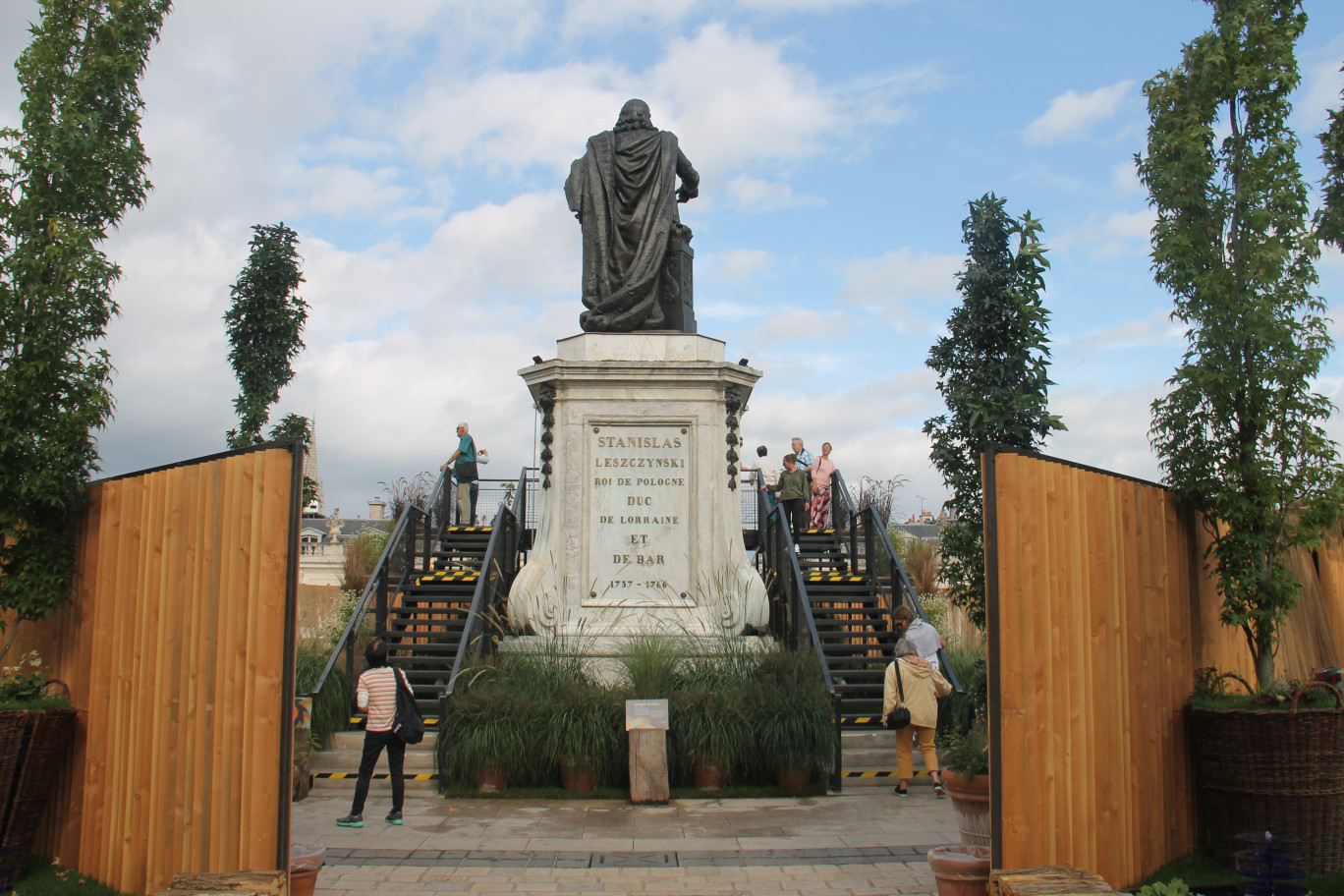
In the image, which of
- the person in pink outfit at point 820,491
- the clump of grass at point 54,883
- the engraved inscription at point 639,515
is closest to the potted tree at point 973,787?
the clump of grass at point 54,883

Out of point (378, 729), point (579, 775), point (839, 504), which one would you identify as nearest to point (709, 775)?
point (579, 775)

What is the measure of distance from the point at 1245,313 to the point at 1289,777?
269 centimetres

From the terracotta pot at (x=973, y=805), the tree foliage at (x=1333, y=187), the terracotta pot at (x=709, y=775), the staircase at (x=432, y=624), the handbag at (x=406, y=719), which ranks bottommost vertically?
the terracotta pot at (x=709, y=775)

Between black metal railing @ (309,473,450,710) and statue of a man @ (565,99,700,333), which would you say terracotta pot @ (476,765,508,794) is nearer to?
black metal railing @ (309,473,450,710)

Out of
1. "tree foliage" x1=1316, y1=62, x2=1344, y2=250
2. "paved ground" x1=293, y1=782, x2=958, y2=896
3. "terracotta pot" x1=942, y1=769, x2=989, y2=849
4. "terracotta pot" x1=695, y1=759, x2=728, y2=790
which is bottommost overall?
"paved ground" x1=293, y1=782, x2=958, y2=896

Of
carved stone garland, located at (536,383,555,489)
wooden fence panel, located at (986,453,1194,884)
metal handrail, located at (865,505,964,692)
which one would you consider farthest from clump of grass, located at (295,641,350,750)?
wooden fence panel, located at (986,453,1194,884)

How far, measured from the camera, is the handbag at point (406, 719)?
7844 mm

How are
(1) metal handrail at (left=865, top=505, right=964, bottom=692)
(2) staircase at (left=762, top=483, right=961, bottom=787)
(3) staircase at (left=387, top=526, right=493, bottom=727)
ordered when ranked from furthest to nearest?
1. (3) staircase at (left=387, top=526, right=493, bottom=727)
2. (1) metal handrail at (left=865, top=505, right=964, bottom=692)
3. (2) staircase at (left=762, top=483, right=961, bottom=787)

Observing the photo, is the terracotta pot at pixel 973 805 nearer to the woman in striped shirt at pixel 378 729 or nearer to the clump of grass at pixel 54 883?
the woman in striped shirt at pixel 378 729

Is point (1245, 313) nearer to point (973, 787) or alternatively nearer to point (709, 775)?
point (973, 787)

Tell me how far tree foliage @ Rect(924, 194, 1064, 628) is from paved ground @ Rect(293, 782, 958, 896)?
2.78 metres

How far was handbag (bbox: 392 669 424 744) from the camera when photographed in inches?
309

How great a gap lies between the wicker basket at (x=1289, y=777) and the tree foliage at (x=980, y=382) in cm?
386

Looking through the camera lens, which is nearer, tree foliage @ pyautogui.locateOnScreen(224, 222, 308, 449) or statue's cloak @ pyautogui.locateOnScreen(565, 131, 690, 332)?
statue's cloak @ pyautogui.locateOnScreen(565, 131, 690, 332)
